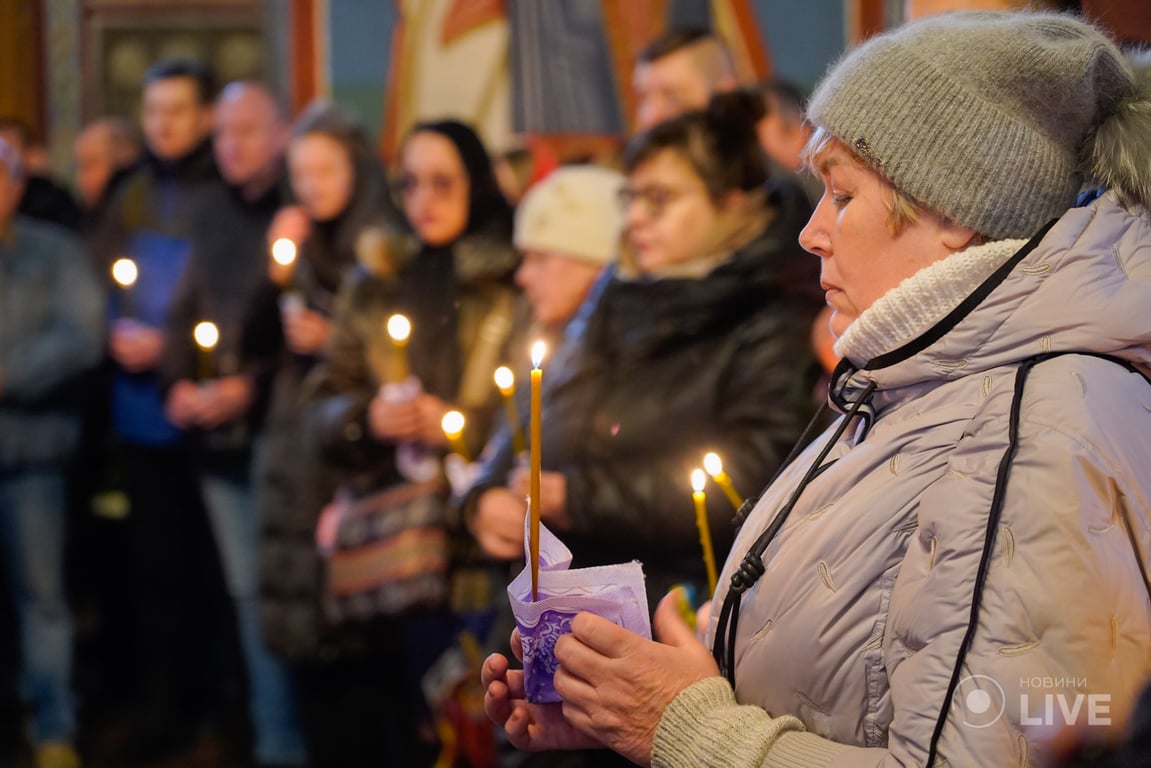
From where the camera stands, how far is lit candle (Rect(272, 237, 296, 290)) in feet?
12.2

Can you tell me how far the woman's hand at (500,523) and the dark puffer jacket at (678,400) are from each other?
0.11 meters

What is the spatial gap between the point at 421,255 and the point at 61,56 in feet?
12.2

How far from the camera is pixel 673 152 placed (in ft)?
9.15

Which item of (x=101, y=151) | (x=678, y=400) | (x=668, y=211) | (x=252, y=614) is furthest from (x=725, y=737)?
(x=101, y=151)

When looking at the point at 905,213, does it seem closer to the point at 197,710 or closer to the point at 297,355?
the point at 297,355

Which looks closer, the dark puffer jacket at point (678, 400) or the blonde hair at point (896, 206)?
the blonde hair at point (896, 206)

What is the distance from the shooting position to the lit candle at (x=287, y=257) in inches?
146

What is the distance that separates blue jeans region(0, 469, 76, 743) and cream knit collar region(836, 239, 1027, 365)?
3.46 metres

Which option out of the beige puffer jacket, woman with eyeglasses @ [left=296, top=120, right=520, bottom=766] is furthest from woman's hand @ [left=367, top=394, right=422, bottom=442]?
the beige puffer jacket

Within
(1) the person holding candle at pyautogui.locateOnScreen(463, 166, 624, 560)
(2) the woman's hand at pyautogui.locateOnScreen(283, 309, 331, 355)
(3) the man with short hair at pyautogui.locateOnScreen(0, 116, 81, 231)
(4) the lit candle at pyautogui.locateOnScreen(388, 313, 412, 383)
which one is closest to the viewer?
(4) the lit candle at pyautogui.locateOnScreen(388, 313, 412, 383)

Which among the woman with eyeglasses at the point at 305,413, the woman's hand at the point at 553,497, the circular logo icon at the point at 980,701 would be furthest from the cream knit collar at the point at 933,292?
the woman with eyeglasses at the point at 305,413

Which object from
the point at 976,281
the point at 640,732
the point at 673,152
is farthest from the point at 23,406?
the point at 976,281

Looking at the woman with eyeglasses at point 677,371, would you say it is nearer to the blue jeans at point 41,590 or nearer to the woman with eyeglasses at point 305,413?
the woman with eyeglasses at point 305,413

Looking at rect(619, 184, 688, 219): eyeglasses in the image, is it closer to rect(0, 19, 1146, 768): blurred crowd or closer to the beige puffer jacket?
rect(0, 19, 1146, 768): blurred crowd
